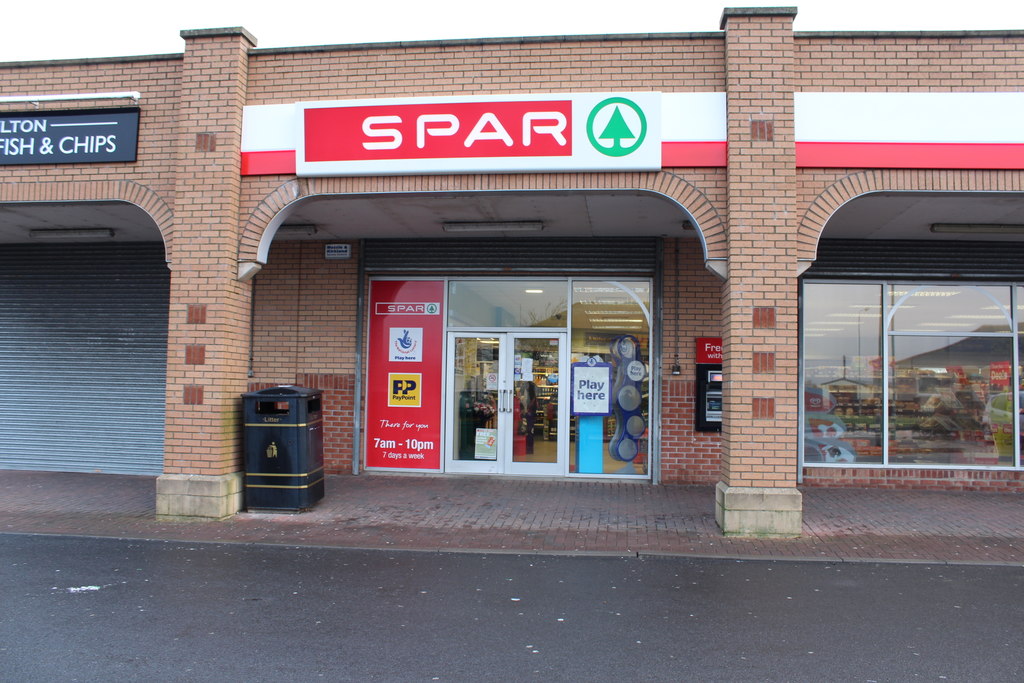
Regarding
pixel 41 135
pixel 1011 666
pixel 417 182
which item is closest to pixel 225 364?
pixel 417 182

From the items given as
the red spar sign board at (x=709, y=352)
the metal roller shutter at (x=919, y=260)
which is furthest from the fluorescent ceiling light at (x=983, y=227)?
the red spar sign board at (x=709, y=352)

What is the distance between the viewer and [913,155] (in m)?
7.50

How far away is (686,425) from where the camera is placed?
10.2 meters

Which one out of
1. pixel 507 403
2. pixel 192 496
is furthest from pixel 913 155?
pixel 192 496

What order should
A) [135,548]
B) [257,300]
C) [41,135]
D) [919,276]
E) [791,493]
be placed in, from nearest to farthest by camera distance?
[135,548]
[791,493]
[41,135]
[919,276]
[257,300]

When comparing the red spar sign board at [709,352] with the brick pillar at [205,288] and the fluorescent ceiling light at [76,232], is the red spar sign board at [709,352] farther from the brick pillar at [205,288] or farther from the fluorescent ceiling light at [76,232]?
the fluorescent ceiling light at [76,232]

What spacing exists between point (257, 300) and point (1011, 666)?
995 centimetres

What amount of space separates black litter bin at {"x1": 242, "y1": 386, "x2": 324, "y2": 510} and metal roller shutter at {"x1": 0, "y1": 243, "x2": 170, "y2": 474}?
11.8 ft

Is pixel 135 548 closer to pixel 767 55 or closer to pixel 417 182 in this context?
pixel 417 182

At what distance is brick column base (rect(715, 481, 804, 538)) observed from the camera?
7.27 m

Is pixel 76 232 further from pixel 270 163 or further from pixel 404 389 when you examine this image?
pixel 404 389

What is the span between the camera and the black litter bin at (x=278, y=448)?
8.20 m

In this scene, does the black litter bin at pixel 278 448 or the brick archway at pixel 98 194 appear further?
the brick archway at pixel 98 194

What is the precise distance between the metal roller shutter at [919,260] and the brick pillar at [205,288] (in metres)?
7.69
